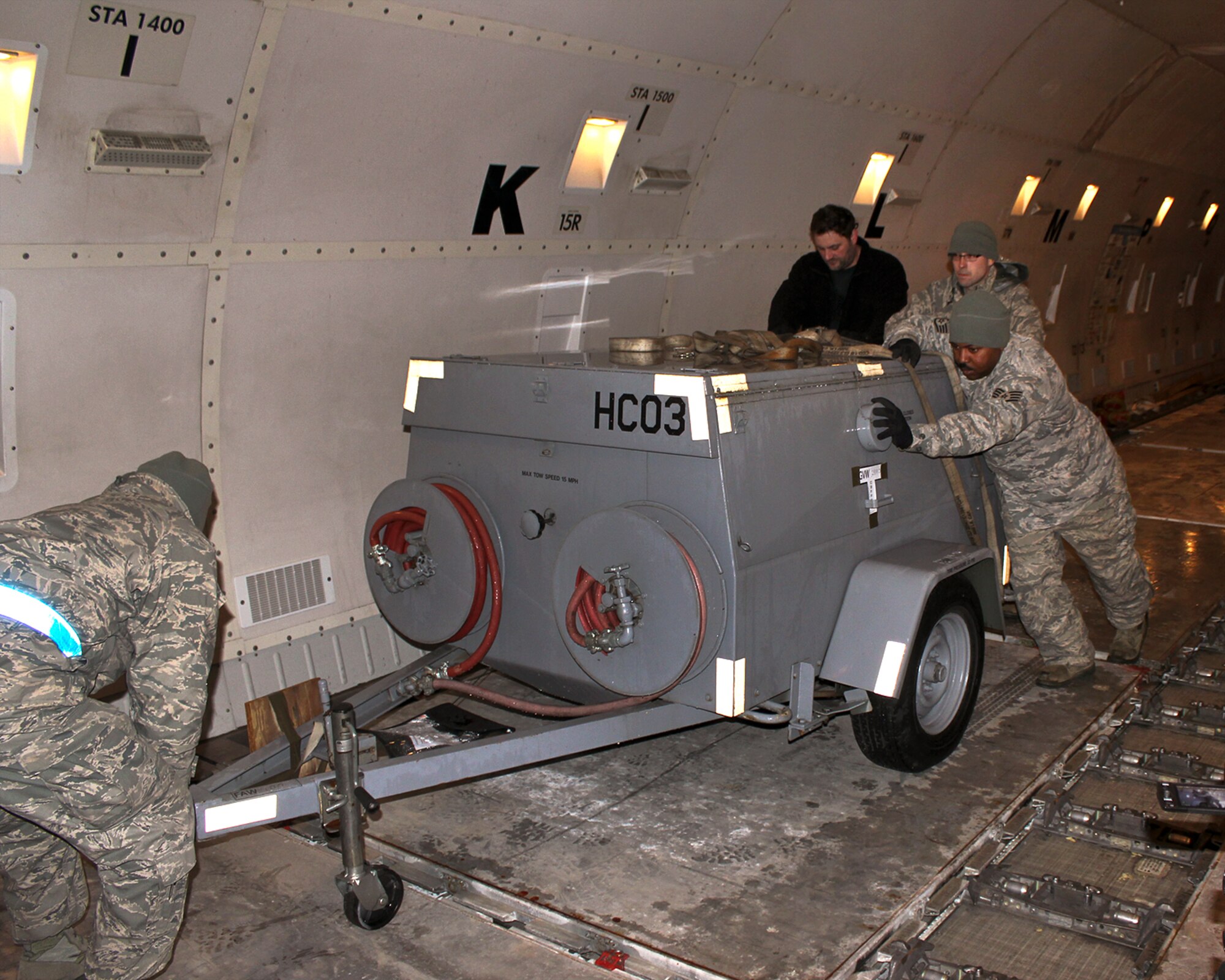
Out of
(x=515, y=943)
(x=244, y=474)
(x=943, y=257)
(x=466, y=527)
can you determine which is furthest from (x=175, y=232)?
(x=943, y=257)

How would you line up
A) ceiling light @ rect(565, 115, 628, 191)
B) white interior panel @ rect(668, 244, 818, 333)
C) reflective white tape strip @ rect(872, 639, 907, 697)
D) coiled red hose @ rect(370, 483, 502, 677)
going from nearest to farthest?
reflective white tape strip @ rect(872, 639, 907, 697) → coiled red hose @ rect(370, 483, 502, 677) → ceiling light @ rect(565, 115, 628, 191) → white interior panel @ rect(668, 244, 818, 333)

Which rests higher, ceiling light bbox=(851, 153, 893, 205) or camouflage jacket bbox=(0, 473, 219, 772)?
ceiling light bbox=(851, 153, 893, 205)

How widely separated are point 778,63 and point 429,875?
442 centimetres

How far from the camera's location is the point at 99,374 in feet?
13.9

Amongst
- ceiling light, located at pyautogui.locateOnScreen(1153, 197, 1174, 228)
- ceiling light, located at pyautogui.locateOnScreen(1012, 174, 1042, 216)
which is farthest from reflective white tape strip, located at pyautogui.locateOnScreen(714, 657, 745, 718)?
ceiling light, located at pyautogui.locateOnScreen(1153, 197, 1174, 228)

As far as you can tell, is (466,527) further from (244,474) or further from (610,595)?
(244,474)

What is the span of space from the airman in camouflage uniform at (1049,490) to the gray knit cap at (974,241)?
1.74 ft

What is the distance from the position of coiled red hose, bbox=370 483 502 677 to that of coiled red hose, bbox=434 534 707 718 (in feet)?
0.49

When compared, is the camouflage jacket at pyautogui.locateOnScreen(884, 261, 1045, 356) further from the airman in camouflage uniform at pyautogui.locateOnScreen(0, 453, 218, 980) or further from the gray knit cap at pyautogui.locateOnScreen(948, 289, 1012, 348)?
the airman in camouflage uniform at pyautogui.locateOnScreen(0, 453, 218, 980)

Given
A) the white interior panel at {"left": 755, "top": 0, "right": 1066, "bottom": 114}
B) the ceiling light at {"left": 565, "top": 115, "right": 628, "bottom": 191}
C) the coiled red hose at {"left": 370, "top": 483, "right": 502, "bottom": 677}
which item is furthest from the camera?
the white interior panel at {"left": 755, "top": 0, "right": 1066, "bottom": 114}

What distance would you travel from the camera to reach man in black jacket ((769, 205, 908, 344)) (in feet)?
19.1

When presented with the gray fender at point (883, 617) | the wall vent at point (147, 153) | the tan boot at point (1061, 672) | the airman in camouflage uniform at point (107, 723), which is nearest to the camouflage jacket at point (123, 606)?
the airman in camouflage uniform at point (107, 723)

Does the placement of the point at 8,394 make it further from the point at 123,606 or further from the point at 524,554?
the point at 524,554

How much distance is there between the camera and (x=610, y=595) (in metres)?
3.76
